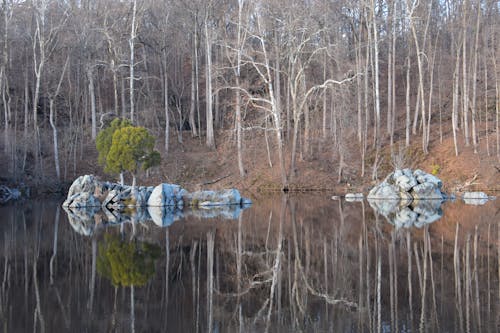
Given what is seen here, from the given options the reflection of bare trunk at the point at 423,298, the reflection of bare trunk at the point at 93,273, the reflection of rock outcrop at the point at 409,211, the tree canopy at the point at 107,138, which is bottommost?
the reflection of bare trunk at the point at 423,298

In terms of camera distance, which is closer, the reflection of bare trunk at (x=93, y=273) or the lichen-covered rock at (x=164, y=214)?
the reflection of bare trunk at (x=93, y=273)

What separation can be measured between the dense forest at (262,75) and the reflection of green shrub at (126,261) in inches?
801

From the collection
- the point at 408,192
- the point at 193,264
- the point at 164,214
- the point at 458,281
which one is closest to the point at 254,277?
the point at 193,264

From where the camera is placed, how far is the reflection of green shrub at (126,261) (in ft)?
39.0

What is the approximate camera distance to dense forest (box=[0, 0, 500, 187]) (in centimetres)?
3769

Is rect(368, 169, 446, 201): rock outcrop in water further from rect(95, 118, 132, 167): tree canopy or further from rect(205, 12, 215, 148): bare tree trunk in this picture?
→ rect(205, 12, 215, 148): bare tree trunk

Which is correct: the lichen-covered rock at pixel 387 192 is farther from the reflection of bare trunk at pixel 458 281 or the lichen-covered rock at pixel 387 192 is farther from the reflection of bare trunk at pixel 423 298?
the reflection of bare trunk at pixel 423 298

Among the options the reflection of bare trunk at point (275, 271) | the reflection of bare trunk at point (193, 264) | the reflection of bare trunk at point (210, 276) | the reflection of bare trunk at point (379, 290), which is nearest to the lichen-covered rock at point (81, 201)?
the reflection of bare trunk at point (275, 271)

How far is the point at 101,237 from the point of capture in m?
18.1

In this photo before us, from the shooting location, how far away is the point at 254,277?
12070 millimetres

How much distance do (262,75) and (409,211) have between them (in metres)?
14.4

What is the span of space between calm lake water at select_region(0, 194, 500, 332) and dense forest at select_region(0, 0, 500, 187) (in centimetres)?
1844

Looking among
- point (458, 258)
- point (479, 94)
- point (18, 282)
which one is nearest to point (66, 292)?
point (18, 282)

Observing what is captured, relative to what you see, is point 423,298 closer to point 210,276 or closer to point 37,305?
point 210,276
